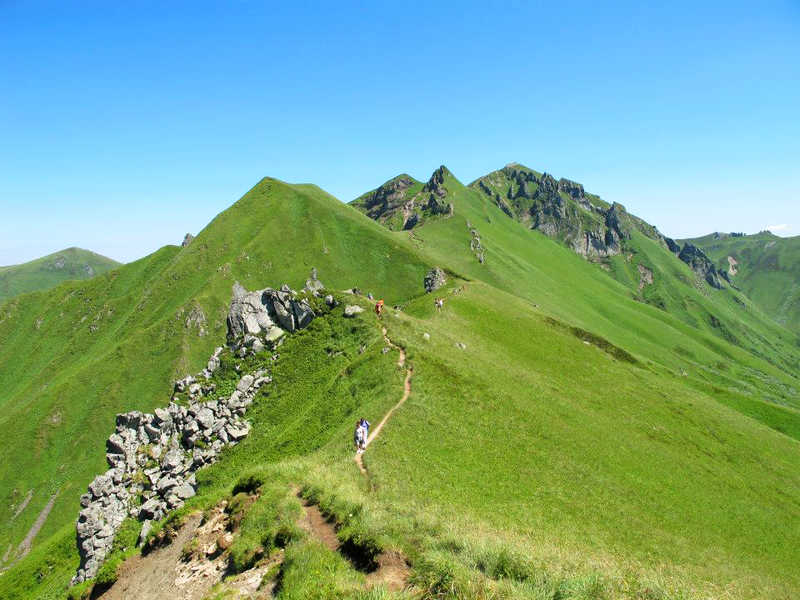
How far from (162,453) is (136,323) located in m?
129

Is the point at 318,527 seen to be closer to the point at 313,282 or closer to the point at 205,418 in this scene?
the point at 205,418

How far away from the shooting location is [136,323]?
150 m

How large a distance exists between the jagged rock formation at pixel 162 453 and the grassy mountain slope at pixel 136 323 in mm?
66598

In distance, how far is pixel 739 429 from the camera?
186 feet

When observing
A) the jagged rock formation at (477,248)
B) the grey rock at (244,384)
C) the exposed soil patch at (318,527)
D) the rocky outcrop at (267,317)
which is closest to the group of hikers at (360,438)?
the exposed soil patch at (318,527)

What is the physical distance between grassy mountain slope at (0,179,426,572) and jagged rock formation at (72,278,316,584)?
218 ft

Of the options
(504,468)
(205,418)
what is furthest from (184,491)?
(504,468)

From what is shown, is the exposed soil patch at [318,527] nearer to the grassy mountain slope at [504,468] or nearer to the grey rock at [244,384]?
the grassy mountain slope at [504,468]

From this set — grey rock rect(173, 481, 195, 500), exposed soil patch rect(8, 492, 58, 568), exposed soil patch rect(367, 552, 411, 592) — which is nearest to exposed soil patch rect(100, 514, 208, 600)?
exposed soil patch rect(367, 552, 411, 592)

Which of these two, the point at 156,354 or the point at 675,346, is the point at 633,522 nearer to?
the point at 156,354

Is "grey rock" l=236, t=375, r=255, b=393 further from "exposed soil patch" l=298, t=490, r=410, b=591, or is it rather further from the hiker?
"exposed soil patch" l=298, t=490, r=410, b=591

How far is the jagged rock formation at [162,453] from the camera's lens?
126ft

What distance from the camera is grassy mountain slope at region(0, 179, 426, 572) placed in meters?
104

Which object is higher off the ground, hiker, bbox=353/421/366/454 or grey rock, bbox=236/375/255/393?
grey rock, bbox=236/375/255/393
